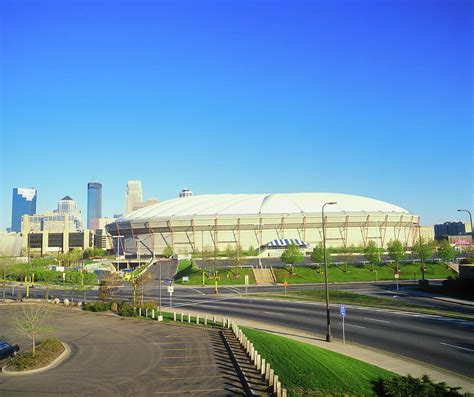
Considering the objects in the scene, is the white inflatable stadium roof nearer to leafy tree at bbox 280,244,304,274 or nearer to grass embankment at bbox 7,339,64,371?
leafy tree at bbox 280,244,304,274

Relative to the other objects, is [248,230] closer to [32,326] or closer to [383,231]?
[383,231]

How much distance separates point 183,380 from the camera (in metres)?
18.9

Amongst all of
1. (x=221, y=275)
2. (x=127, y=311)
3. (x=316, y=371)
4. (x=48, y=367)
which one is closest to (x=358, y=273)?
(x=221, y=275)

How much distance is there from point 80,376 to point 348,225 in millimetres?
116313

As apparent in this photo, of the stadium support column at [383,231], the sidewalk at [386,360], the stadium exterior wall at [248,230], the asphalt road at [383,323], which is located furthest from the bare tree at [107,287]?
the stadium support column at [383,231]

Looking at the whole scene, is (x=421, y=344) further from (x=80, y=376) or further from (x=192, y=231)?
(x=192, y=231)

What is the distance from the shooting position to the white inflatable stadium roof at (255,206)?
127938mm

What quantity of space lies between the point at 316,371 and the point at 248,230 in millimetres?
105806

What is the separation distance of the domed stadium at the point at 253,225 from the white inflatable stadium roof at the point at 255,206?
30cm

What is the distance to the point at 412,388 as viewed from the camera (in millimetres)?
17469

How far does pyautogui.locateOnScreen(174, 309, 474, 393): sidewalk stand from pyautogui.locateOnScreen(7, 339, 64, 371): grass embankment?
48.7ft

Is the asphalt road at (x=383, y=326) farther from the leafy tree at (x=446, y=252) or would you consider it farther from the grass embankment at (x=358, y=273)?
the leafy tree at (x=446, y=252)

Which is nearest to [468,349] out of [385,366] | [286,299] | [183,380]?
[385,366]

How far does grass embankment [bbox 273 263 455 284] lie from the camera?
77125 mm
